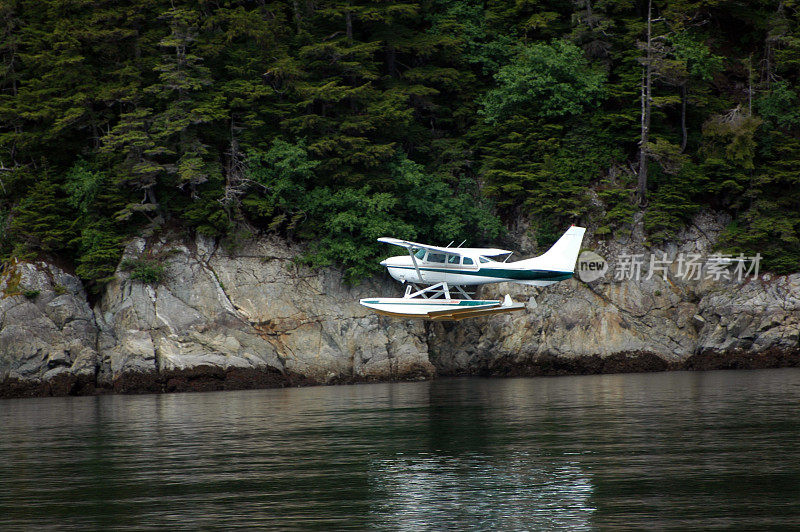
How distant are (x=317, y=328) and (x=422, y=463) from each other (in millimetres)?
25080

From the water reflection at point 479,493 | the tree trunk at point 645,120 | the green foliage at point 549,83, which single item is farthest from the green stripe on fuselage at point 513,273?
the water reflection at point 479,493

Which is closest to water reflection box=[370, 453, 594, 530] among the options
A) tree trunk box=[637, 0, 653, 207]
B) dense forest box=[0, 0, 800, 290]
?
dense forest box=[0, 0, 800, 290]

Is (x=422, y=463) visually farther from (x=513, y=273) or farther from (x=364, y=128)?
(x=364, y=128)

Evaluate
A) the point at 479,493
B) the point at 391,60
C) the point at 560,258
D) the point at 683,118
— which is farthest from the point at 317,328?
the point at 479,493

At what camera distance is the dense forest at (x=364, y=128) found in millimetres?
43656

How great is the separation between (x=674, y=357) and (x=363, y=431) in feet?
78.4

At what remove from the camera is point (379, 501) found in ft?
47.3

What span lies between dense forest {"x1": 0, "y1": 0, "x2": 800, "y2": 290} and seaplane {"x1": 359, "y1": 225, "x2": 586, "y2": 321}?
8.55 meters

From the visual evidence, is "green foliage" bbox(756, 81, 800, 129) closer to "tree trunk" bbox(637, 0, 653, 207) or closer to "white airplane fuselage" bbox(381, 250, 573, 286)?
"tree trunk" bbox(637, 0, 653, 207)

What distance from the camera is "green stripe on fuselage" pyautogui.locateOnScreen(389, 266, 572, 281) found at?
3397cm

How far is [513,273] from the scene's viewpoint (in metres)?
34.2

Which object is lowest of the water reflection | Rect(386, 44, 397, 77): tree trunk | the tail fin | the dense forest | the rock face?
the water reflection

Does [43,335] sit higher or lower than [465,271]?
lower

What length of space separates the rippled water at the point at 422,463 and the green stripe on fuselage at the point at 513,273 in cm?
463
